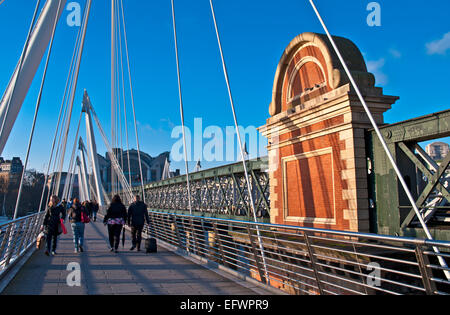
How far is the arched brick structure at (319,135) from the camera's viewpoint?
31.6 feet

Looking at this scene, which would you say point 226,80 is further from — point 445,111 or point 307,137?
point 445,111

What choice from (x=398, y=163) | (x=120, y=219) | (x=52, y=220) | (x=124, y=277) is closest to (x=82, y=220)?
(x=52, y=220)

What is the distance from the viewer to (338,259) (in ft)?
15.5

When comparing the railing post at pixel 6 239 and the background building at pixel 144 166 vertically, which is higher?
the background building at pixel 144 166

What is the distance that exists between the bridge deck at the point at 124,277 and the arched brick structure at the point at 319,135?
412 centimetres

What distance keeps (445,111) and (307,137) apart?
4.05 m

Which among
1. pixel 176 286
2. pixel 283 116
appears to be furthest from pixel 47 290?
pixel 283 116

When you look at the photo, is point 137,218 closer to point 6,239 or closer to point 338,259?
point 6,239

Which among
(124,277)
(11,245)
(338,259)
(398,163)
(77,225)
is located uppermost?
(398,163)

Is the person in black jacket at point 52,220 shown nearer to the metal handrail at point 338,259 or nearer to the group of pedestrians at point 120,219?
the group of pedestrians at point 120,219

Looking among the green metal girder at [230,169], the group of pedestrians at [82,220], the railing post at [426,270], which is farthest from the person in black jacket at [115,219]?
the railing post at [426,270]

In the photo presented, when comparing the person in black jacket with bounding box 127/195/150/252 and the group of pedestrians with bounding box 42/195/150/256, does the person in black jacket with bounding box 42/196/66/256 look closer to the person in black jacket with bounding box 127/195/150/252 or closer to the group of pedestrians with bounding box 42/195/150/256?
the group of pedestrians with bounding box 42/195/150/256

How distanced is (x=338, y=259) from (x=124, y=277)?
13.0ft

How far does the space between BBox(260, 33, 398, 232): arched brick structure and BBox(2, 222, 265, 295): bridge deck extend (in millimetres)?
4121
